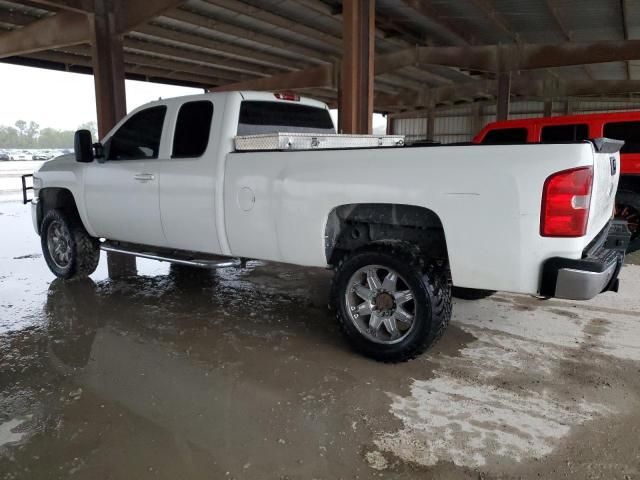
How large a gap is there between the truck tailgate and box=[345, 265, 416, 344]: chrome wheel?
4.14 ft

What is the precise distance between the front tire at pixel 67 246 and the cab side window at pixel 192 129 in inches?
73.1

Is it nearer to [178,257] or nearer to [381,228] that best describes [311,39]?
[178,257]

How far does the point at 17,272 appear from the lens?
624 centimetres

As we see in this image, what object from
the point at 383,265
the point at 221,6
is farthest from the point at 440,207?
the point at 221,6

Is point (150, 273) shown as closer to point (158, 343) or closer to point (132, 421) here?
point (158, 343)

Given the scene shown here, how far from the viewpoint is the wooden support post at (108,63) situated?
980cm

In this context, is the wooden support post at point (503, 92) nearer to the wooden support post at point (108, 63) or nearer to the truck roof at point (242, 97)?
the wooden support post at point (108, 63)

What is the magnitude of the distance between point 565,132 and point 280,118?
5.04m

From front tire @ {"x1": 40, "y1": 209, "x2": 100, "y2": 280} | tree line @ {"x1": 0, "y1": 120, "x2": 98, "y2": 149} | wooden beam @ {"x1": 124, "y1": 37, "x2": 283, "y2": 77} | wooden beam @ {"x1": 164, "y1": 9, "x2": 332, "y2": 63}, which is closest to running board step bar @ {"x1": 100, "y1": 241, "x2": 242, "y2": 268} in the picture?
front tire @ {"x1": 40, "y1": 209, "x2": 100, "y2": 280}

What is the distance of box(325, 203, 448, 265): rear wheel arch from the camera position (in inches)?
138

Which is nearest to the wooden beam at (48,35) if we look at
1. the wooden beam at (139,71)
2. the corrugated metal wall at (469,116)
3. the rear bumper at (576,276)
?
the wooden beam at (139,71)

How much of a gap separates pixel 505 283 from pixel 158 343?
265 cm

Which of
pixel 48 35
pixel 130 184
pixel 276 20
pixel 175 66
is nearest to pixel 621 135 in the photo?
pixel 130 184

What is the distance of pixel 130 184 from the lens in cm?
487
